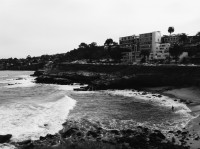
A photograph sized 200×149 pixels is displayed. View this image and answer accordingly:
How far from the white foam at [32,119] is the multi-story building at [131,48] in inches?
2955

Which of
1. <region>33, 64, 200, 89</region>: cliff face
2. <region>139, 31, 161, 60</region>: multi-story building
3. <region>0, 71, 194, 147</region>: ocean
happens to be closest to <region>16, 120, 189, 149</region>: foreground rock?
<region>0, 71, 194, 147</region>: ocean

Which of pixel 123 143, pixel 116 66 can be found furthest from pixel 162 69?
pixel 123 143


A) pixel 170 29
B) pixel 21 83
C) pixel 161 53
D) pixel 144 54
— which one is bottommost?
pixel 21 83

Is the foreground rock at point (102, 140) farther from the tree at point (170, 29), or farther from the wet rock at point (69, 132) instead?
the tree at point (170, 29)

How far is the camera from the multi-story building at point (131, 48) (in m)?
115

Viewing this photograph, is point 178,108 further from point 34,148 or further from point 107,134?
point 34,148

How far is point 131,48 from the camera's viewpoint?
409ft

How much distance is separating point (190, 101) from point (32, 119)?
79.7ft

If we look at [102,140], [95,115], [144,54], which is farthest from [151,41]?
[102,140]

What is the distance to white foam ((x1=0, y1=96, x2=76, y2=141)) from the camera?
26031mm

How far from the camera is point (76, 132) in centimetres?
2605

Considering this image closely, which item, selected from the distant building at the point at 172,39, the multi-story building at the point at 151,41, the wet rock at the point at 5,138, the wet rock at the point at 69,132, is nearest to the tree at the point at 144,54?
the multi-story building at the point at 151,41

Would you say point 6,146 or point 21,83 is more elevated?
point 6,146

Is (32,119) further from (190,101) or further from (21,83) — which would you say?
(21,83)
